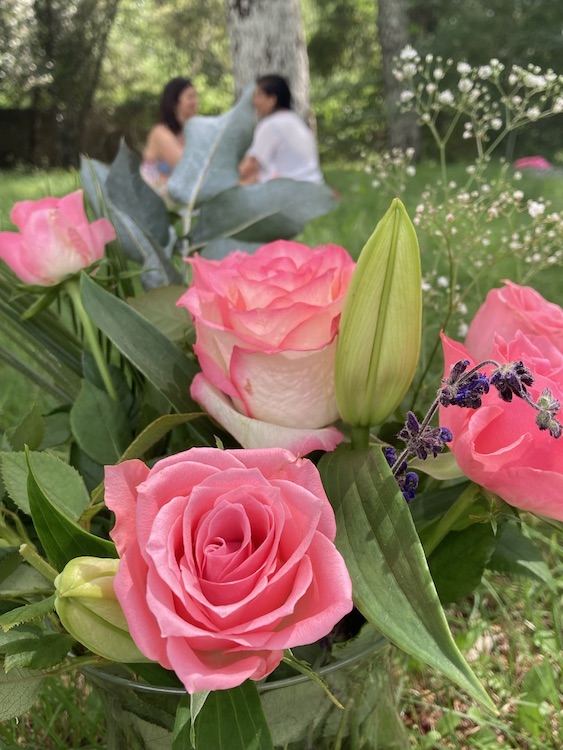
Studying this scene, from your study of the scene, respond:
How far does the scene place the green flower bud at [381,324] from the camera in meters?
0.29

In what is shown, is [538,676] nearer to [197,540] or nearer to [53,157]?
[197,540]

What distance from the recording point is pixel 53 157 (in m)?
6.29

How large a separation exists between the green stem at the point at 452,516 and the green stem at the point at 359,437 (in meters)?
0.05

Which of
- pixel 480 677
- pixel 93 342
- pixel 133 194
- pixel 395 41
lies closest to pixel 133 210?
pixel 133 194

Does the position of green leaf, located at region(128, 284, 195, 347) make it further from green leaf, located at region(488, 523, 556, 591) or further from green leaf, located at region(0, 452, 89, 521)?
green leaf, located at region(488, 523, 556, 591)

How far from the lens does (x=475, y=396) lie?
26 centimetres

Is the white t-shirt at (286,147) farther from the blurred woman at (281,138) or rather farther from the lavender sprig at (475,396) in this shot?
the lavender sprig at (475,396)

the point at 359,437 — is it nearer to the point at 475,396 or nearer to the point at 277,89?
the point at 475,396

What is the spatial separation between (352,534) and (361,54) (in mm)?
10241

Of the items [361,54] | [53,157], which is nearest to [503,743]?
[53,157]

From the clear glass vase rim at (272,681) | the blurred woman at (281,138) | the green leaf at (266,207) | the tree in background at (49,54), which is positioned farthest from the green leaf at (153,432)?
the blurred woman at (281,138)

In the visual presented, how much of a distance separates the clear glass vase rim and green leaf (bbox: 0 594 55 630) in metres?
0.07

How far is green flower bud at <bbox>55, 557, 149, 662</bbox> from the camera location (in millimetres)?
246

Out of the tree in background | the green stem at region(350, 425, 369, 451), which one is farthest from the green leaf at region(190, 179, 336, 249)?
the tree in background
